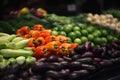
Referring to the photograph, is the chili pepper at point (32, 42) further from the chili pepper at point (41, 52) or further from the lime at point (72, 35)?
the lime at point (72, 35)

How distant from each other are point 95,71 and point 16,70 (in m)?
0.85

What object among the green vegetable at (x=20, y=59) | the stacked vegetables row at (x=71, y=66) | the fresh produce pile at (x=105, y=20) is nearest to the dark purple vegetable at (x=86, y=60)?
the stacked vegetables row at (x=71, y=66)

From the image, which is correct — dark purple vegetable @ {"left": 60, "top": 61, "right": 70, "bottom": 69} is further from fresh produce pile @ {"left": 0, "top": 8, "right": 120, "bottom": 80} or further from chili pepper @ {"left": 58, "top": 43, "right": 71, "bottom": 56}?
chili pepper @ {"left": 58, "top": 43, "right": 71, "bottom": 56}

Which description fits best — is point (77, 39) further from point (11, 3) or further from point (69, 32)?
point (11, 3)

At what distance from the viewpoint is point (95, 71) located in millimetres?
3309

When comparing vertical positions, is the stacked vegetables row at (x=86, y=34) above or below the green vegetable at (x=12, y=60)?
above

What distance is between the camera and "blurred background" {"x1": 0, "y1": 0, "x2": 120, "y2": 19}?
937 centimetres

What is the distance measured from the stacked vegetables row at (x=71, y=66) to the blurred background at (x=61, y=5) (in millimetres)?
5538

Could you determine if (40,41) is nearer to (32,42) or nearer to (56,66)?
(32,42)

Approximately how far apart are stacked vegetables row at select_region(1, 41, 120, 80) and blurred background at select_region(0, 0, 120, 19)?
5.54 m

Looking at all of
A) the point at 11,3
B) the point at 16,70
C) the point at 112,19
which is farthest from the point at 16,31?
the point at 11,3

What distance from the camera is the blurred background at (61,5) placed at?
Answer: 30.7 ft

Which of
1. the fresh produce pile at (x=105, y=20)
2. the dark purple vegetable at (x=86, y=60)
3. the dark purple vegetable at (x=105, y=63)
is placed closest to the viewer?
the dark purple vegetable at (x=86, y=60)

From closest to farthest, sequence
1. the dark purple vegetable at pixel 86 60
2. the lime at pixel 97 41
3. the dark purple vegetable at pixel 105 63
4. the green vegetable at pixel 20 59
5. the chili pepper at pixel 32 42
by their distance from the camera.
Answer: the green vegetable at pixel 20 59 → the dark purple vegetable at pixel 86 60 → the dark purple vegetable at pixel 105 63 → the chili pepper at pixel 32 42 → the lime at pixel 97 41
